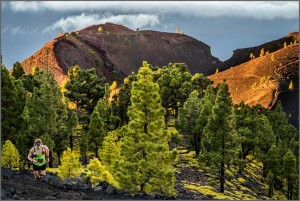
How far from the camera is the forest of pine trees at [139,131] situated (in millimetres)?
Answer: 29672

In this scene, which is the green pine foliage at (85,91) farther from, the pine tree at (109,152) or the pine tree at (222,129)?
the pine tree at (222,129)

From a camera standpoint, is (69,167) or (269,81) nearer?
(69,167)

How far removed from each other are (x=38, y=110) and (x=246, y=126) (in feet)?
101

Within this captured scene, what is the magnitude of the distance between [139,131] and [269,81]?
12395 centimetres

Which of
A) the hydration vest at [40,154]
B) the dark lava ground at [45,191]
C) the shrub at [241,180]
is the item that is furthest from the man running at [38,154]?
the shrub at [241,180]

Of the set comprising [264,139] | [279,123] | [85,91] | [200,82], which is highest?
[200,82]

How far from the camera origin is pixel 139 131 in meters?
29.9

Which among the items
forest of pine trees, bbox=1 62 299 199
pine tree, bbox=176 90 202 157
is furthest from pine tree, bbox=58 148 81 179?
pine tree, bbox=176 90 202 157

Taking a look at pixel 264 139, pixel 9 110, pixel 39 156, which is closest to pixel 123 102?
pixel 264 139

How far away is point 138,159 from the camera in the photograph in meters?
30.1

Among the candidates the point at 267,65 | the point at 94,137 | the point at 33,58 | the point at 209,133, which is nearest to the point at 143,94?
the point at 209,133

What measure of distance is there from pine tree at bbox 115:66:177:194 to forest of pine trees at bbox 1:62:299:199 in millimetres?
67

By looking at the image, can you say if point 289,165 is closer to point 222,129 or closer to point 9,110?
point 222,129

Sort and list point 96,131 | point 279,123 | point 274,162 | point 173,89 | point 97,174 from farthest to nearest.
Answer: point 279,123 < point 173,89 < point 274,162 < point 96,131 < point 97,174
